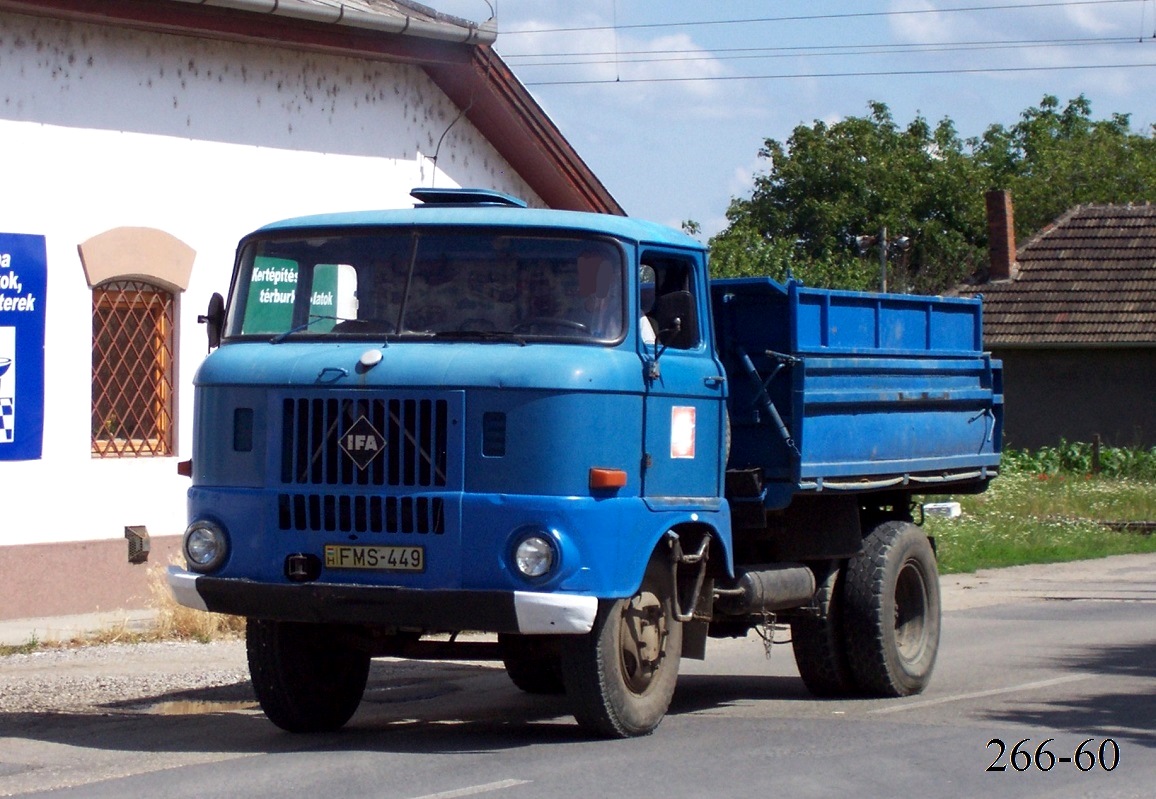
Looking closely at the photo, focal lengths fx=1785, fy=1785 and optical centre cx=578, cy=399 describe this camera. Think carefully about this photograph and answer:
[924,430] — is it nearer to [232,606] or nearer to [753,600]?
[753,600]

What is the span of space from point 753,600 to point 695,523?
78 centimetres

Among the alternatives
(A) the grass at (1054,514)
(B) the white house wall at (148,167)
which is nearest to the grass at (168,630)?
(B) the white house wall at (148,167)

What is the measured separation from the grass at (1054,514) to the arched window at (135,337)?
9.47m

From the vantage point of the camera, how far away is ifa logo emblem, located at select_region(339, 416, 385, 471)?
823 cm

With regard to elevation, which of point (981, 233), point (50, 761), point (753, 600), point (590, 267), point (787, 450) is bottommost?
point (50, 761)

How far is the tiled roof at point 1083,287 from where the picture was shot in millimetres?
36906

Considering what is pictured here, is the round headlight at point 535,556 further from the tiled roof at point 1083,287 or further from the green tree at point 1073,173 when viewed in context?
the green tree at point 1073,173

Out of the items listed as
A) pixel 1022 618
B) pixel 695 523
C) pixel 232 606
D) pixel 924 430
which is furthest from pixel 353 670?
pixel 1022 618

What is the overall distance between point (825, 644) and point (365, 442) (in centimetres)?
356

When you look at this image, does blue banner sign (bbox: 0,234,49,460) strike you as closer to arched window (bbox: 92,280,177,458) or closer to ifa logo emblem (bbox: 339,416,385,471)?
arched window (bbox: 92,280,177,458)

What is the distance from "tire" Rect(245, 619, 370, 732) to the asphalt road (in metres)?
0.15

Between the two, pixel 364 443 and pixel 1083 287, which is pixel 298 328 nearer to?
pixel 364 443

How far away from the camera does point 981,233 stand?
68125mm

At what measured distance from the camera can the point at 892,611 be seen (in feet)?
35.0
